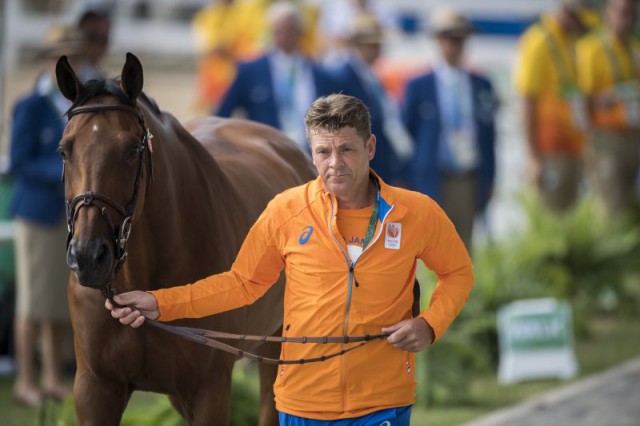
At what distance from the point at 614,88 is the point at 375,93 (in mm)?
3209

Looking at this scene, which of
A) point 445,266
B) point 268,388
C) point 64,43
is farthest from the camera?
point 64,43

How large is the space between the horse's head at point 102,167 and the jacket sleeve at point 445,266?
40.8 inches

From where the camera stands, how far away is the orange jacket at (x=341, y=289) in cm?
410

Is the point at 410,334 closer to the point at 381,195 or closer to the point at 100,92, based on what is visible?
the point at 381,195

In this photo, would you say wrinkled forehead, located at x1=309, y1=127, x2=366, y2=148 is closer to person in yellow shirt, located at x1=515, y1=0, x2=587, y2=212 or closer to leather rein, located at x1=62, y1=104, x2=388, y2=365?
leather rein, located at x1=62, y1=104, x2=388, y2=365

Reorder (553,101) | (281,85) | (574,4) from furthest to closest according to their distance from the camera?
(574,4)
(553,101)
(281,85)

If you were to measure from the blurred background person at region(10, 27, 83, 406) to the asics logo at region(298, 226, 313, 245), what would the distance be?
150 inches

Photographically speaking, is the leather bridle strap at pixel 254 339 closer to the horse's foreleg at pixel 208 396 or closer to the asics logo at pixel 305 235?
the horse's foreleg at pixel 208 396

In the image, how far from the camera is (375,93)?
982 cm

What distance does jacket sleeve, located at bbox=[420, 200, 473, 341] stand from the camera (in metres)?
4.18

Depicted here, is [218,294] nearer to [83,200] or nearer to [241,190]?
[83,200]

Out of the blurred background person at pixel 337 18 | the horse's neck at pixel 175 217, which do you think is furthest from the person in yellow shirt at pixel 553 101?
the horse's neck at pixel 175 217

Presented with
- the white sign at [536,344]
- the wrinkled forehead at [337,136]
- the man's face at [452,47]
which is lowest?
the white sign at [536,344]

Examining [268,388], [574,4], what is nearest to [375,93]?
[574,4]
